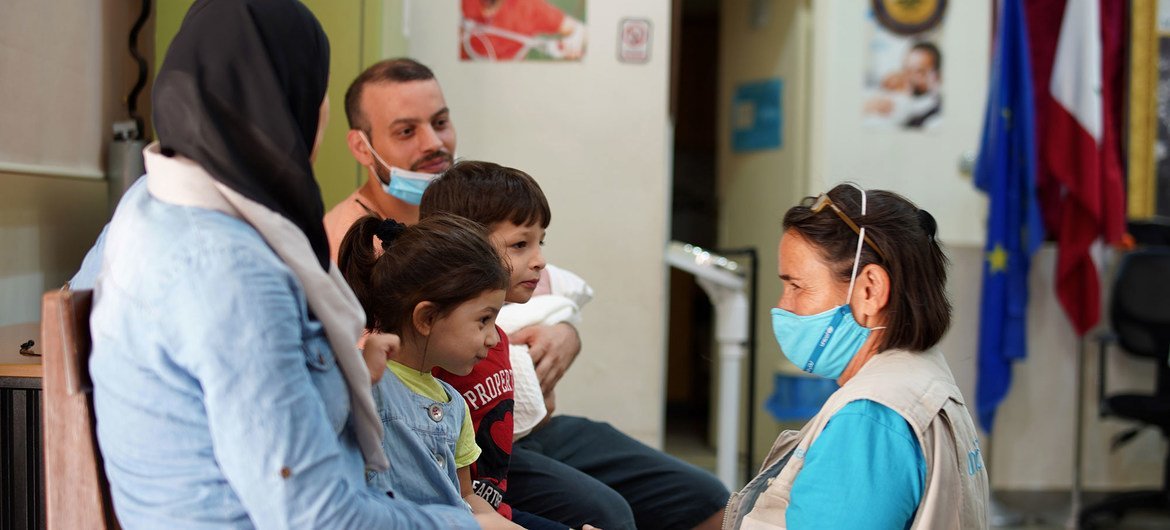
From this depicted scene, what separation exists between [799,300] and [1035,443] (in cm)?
370

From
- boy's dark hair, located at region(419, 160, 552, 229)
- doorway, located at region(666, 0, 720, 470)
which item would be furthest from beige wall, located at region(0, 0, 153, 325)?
doorway, located at region(666, 0, 720, 470)

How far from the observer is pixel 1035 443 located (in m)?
4.87

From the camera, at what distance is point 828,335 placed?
1.61 meters

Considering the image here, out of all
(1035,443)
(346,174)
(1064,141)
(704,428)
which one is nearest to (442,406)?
(346,174)

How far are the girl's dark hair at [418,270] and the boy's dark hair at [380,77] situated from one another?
2.97 ft

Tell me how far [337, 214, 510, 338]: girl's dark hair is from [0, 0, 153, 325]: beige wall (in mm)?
790

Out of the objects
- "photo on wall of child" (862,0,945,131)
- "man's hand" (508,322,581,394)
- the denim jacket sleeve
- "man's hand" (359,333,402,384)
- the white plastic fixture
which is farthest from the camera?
"photo on wall of child" (862,0,945,131)

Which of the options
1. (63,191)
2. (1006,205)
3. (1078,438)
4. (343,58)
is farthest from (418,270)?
(1078,438)

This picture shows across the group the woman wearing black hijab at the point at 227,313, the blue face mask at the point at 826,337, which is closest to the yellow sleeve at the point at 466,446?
the woman wearing black hijab at the point at 227,313

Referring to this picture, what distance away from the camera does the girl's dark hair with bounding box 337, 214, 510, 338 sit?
1.50 metres

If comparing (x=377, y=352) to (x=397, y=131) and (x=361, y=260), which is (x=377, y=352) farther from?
(x=397, y=131)

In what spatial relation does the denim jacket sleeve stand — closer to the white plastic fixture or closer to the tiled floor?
the white plastic fixture

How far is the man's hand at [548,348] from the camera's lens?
211 centimetres

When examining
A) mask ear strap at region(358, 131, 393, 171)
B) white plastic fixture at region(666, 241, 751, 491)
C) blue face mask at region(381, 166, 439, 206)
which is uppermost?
mask ear strap at region(358, 131, 393, 171)
